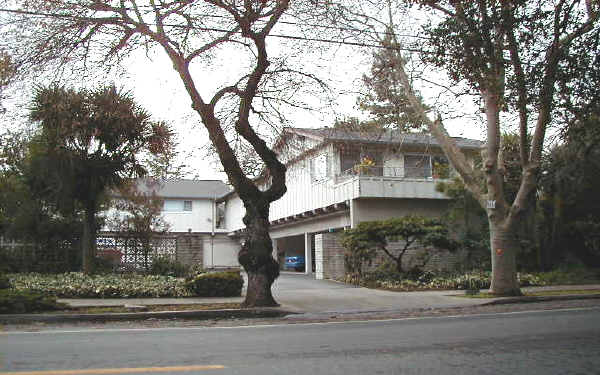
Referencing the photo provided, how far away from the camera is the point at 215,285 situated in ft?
51.4

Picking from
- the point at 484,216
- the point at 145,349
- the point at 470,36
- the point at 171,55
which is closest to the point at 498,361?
the point at 145,349

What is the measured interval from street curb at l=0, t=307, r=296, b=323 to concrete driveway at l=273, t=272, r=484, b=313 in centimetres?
82

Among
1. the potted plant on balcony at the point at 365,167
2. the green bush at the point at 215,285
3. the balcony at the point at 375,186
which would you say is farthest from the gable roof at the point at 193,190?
the green bush at the point at 215,285

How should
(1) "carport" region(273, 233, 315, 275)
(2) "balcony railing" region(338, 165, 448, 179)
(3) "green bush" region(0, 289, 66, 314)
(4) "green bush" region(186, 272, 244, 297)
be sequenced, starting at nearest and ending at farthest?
(3) "green bush" region(0, 289, 66, 314) → (4) "green bush" region(186, 272, 244, 297) → (2) "balcony railing" region(338, 165, 448, 179) → (1) "carport" region(273, 233, 315, 275)

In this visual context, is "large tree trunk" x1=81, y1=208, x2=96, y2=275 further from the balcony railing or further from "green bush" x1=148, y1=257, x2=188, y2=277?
the balcony railing

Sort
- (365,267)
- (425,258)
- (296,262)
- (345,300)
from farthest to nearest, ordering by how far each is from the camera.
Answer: (296,262) < (425,258) < (365,267) < (345,300)

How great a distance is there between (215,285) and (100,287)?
9.72ft

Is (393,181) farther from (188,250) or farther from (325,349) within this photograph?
(325,349)

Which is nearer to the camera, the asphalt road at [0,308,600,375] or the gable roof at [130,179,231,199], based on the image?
the asphalt road at [0,308,600,375]

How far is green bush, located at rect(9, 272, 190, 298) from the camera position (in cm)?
→ 1492

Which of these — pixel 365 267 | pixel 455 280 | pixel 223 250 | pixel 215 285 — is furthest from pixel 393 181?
pixel 223 250

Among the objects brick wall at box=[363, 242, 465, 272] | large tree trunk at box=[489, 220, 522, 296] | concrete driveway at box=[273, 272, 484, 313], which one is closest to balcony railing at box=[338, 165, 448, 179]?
brick wall at box=[363, 242, 465, 272]

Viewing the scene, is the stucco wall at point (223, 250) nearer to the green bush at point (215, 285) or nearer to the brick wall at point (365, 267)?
the brick wall at point (365, 267)

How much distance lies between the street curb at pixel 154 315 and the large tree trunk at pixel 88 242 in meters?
7.31
